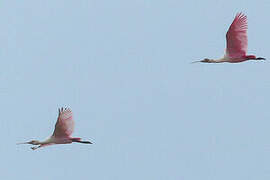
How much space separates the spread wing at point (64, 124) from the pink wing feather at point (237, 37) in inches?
210

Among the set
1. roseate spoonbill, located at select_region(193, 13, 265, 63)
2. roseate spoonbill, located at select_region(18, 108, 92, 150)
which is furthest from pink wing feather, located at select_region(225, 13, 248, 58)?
roseate spoonbill, located at select_region(18, 108, 92, 150)

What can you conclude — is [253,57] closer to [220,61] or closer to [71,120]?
[220,61]

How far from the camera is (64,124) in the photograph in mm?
26938

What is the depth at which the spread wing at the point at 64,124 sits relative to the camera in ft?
87.4

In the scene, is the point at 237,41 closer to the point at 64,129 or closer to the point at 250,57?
the point at 250,57

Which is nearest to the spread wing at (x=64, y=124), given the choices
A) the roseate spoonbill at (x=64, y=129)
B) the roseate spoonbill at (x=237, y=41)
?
the roseate spoonbill at (x=64, y=129)

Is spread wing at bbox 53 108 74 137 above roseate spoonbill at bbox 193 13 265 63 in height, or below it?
below

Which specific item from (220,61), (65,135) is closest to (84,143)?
(65,135)

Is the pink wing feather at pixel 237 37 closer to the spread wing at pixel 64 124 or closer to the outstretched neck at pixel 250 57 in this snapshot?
the outstretched neck at pixel 250 57

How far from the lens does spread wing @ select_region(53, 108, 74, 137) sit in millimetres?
26641

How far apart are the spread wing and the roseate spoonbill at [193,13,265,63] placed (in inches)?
209

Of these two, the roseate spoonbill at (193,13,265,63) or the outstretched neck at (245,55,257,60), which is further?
the outstretched neck at (245,55,257,60)

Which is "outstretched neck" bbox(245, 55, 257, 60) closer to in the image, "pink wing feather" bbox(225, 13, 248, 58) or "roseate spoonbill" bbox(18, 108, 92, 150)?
"pink wing feather" bbox(225, 13, 248, 58)

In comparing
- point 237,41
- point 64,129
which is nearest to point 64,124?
point 64,129
